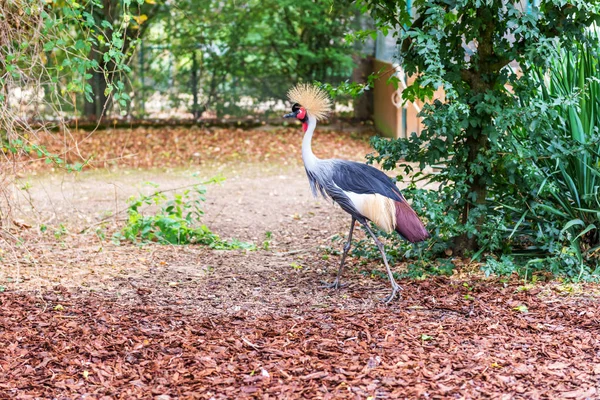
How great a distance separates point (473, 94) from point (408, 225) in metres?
1.22

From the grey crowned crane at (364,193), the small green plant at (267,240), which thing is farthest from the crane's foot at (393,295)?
the small green plant at (267,240)

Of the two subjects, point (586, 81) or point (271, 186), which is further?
point (271, 186)

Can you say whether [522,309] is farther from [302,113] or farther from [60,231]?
[60,231]

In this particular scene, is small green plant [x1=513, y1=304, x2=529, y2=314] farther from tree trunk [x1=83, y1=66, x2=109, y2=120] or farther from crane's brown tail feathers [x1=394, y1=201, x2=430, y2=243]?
tree trunk [x1=83, y1=66, x2=109, y2=120]

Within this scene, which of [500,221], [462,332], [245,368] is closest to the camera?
[245,368]

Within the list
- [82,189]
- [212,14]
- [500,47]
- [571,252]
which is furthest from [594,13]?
[212,14]

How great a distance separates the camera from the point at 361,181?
5320 millimetres

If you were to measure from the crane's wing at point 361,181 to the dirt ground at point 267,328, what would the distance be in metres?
0.74

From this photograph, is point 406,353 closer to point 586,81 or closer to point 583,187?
point 583,187

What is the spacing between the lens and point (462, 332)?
15.2 feet

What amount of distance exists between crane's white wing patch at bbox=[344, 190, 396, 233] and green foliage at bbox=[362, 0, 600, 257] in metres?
A: 0.43

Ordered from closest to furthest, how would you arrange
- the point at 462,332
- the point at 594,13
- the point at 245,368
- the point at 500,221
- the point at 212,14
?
the point at 245,368 → the point at 462,332 → the point at 594,13 → the point at 500,221 → the point at 212,14

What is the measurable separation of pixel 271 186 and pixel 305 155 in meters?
5.26

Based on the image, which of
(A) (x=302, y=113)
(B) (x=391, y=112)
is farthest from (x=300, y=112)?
(B) (x=391, y=112)
